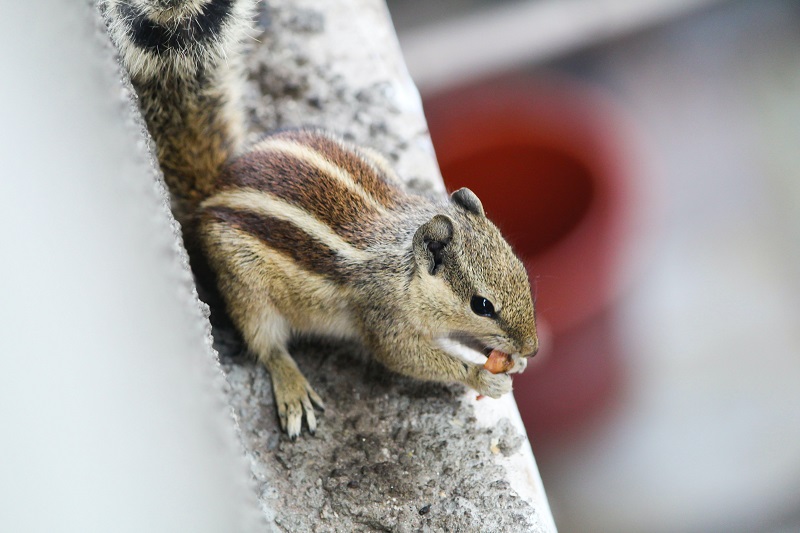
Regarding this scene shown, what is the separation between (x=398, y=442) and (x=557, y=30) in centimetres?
211

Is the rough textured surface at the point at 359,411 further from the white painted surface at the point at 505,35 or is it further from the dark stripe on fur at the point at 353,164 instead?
the white painted surface at the point at 505,35

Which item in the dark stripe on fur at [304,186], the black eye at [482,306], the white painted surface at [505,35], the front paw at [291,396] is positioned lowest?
the front paw at [291,396]

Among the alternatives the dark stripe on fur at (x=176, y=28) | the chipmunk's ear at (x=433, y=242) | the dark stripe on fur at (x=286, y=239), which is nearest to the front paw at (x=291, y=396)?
the dark stripe on fur at (x=286, y=239)

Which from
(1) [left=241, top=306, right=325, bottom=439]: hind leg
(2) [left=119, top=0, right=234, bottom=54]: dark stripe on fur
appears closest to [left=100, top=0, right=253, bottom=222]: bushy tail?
(2) [left=119, top=0, right=234, bottom=54]: dark stripe on fur

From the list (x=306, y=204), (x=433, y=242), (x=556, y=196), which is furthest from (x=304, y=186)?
(x=556, y=196)

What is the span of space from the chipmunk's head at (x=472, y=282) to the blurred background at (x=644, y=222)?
0.91m

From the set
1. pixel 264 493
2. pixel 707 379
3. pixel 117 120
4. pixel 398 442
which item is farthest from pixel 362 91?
pixel 707 379

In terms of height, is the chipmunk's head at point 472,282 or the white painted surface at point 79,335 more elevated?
the chipmunk's head at point 472,282

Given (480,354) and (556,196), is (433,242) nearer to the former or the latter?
(480,354)

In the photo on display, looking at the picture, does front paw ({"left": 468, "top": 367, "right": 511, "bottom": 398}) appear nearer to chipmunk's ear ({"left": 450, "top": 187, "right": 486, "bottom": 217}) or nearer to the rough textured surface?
the rough textured surface

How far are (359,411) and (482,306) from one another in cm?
26

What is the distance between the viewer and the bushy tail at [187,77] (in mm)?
1141

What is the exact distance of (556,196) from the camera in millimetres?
2654

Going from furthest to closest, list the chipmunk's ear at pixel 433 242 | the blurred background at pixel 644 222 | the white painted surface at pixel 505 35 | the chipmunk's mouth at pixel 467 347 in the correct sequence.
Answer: the white painted surface at pixel 505 35 < the blurred background at pixel 644 222 < the chipmunk's mouth at pixel 467 347 < the chipmunk's ear at pixel 433 242
